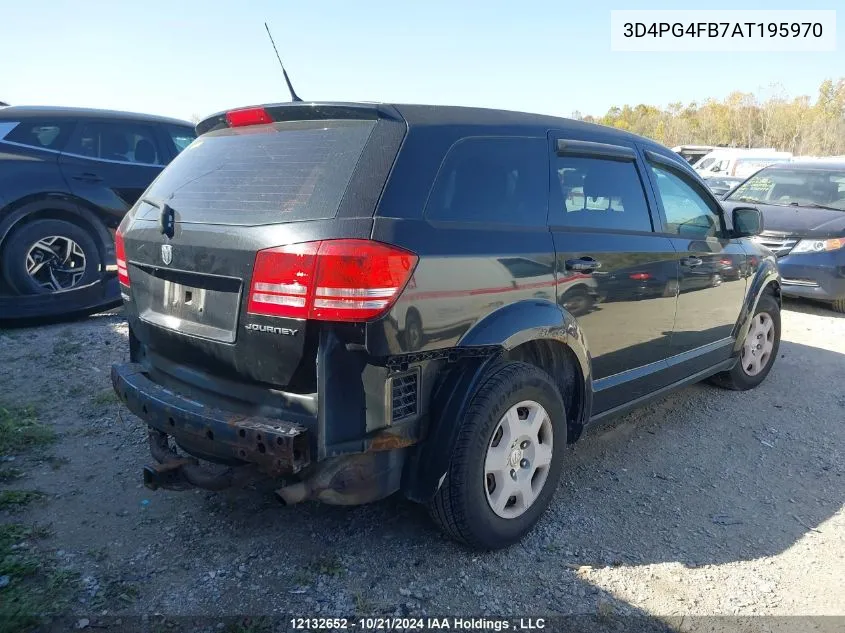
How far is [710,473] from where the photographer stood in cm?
382

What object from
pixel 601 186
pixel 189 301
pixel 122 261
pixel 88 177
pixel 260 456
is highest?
pixel 88 177

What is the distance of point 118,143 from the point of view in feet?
21.6

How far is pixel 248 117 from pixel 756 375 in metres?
4.38

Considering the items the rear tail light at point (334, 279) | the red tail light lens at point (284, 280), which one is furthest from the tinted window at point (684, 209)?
the red tail light lens at point (284, 280)

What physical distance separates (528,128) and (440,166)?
72cm

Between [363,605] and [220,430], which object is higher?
[220,430]

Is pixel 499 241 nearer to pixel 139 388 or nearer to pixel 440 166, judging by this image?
pixel 440 166

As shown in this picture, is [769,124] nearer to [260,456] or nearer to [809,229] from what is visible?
[809,229]

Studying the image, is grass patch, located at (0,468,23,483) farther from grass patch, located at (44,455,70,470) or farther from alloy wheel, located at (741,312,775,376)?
alloy wheel, located at (741,312,775,376)

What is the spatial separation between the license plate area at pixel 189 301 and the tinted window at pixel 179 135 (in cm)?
457

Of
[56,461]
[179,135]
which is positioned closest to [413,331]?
[56,461]

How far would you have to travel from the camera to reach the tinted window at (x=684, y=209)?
4012 mm

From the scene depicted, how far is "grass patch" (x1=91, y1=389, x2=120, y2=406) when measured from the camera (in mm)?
4316

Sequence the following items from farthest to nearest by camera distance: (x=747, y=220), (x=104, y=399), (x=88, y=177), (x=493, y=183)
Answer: (x=88, y=177), (x=747, y=220), (x=104, y=399), (x=493, y=183)
